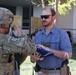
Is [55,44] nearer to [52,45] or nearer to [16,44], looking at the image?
[52,45]

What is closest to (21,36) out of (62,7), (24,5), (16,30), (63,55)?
(16,30)

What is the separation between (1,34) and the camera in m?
2.27

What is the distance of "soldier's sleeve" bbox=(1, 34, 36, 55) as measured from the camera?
87.5 inches

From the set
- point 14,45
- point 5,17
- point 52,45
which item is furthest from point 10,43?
point 52,45

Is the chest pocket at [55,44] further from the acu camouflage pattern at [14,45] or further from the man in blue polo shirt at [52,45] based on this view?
the acu camouflage pattern at [14,45]

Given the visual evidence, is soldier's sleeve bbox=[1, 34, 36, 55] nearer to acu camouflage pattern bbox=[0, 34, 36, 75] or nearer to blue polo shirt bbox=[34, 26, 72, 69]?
acu camouflage pattern bbox=[0, 34, 36, 75]

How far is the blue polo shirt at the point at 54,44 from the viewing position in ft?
11.2

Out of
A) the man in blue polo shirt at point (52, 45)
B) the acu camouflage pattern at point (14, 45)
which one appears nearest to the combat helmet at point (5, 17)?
the acu camouflage pattern at point (14, 45)

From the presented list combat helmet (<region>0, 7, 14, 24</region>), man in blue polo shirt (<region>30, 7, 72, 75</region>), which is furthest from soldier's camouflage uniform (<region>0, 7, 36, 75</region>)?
man in blue polo shirt (<region>30, 7, 72, 75</region>)

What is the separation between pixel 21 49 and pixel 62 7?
1802 cm

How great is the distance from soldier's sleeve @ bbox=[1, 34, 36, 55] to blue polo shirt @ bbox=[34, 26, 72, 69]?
1.16 metres

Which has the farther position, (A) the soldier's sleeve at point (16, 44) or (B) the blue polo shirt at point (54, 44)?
(B) the blue polo shirt at point (54, 44)

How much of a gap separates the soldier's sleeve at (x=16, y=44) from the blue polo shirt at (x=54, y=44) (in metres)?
1.16

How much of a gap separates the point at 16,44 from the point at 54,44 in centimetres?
126
